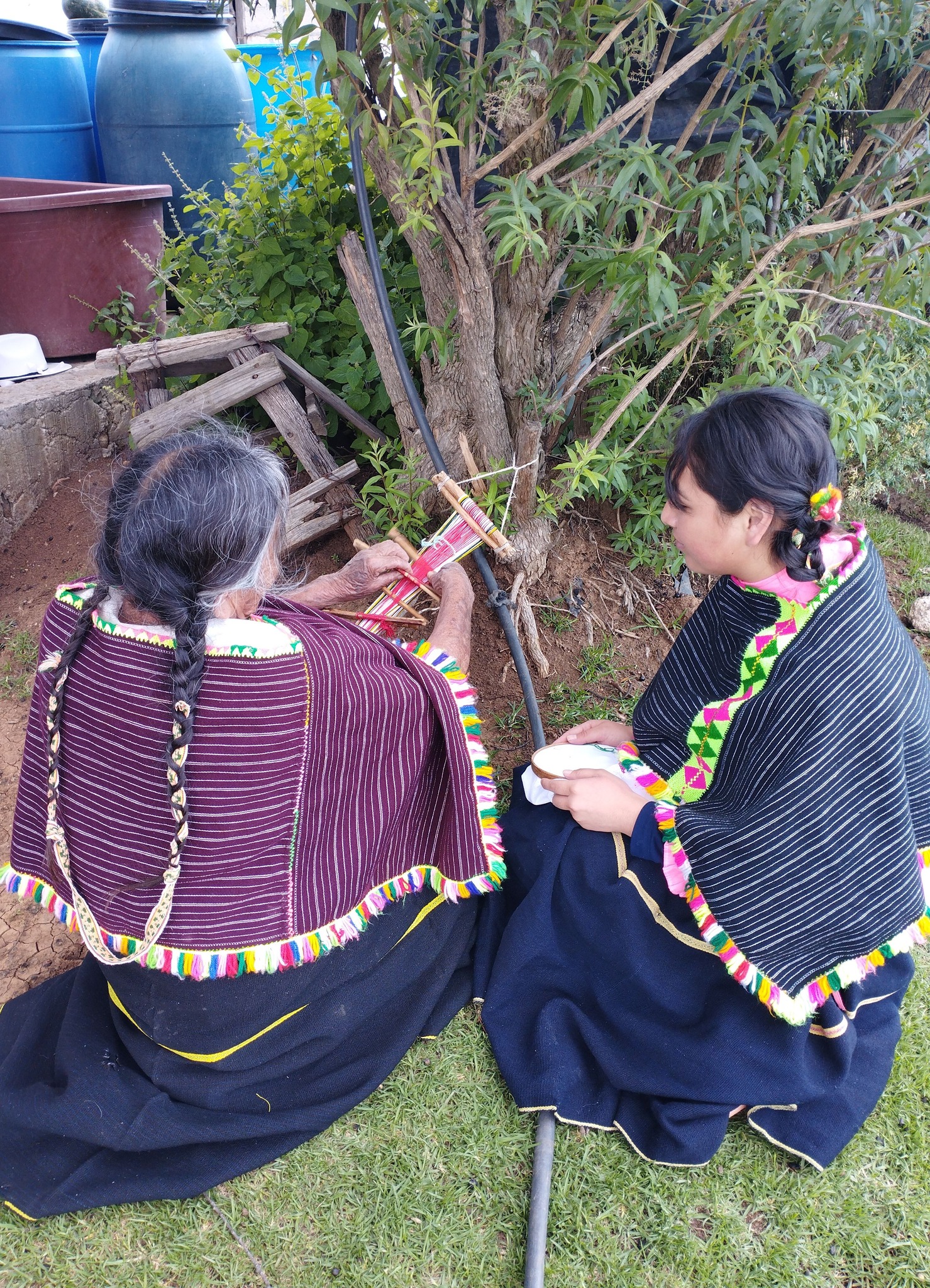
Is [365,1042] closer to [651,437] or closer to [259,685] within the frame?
[259,685]

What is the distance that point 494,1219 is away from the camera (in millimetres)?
1781

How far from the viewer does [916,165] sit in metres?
2.41

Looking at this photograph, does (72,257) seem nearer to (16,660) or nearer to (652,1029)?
(16,660)

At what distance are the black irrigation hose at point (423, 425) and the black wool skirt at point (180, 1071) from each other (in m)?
0.88

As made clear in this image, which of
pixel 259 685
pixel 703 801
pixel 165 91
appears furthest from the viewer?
pixel 165 91

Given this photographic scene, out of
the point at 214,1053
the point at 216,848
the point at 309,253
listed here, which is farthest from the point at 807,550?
the point at 309,253

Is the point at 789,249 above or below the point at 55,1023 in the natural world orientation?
above

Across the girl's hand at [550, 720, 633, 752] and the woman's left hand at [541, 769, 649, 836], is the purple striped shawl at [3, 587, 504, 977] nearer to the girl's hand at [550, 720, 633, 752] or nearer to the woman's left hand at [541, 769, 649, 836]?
the woman's left hand at [541, 769, 649, 836]

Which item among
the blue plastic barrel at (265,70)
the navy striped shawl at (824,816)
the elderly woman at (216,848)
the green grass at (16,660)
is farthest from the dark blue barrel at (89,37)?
the navy striped shawl at (824,816)

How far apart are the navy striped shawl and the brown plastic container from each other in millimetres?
3576

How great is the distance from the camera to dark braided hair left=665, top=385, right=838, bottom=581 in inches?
67.5

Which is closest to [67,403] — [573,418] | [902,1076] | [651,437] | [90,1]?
[573,418]

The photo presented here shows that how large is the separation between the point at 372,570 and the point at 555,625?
971 mm

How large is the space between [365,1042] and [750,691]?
1.15 meters
